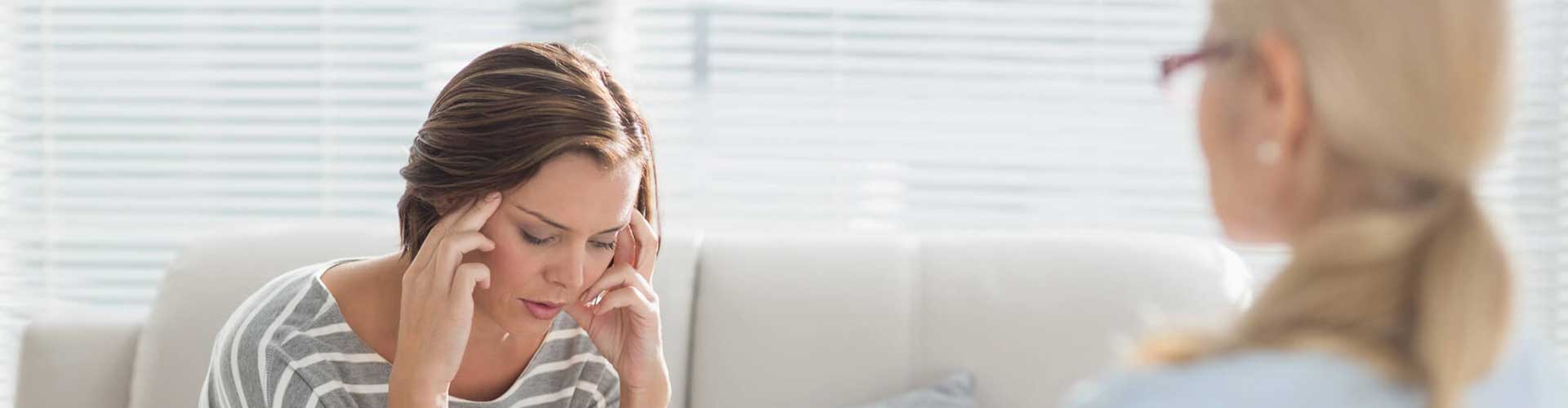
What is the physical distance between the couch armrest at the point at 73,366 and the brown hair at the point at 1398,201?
1.96 metres

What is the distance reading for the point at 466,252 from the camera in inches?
64.5

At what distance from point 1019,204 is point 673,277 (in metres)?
0.85

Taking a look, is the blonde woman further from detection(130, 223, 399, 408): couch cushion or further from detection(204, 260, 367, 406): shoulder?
detection(130, 223, 399, 408): couch cushion

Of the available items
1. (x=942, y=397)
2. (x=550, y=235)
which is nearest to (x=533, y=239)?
(x=550, y=235)

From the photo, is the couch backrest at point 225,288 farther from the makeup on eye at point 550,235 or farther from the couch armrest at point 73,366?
the makeup on eye at point 550,235

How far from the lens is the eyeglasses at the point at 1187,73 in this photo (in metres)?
0.78

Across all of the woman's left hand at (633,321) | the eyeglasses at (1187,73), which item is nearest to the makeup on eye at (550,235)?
the woman's left hand at (633,321)

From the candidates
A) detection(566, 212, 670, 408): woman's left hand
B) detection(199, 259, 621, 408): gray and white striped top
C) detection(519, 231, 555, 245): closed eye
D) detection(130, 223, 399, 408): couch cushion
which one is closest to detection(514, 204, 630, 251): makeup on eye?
detection(519, 231, 555, 245): closed eye

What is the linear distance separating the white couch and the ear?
4.31 ft

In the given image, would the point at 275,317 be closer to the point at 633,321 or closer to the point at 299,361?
the point at 299,361

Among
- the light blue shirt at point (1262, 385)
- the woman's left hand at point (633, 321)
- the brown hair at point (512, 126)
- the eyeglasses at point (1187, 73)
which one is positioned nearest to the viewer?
the light blue shirt at point (1262, 385)

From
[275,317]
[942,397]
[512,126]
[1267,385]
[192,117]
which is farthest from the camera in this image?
[192,117]

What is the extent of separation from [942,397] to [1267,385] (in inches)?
53.4

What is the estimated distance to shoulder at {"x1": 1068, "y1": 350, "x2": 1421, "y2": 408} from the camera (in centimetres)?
67
